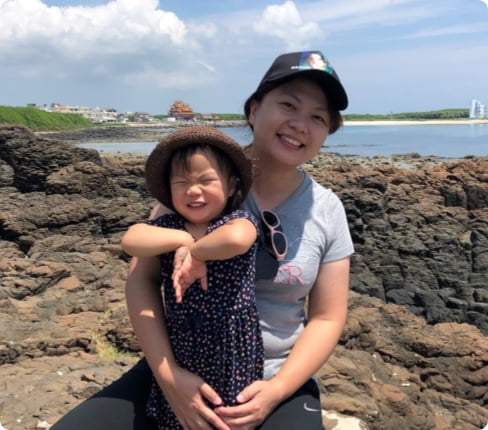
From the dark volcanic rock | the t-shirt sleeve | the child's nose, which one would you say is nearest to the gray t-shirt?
the t-shirt sleeve

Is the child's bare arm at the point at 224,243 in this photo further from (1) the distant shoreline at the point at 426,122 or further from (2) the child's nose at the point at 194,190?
(1) the distant shoreline at the point at 426,122

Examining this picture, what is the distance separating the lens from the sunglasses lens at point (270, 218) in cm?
236

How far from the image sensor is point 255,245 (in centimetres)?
216

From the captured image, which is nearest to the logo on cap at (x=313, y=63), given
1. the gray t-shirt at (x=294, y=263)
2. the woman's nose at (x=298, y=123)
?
the woman's nose at (x=298, y=123)

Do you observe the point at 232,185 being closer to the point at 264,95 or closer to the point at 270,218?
the point at 270,218

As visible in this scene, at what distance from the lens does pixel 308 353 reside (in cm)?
227

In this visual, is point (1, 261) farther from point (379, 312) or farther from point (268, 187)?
point (268, 187)

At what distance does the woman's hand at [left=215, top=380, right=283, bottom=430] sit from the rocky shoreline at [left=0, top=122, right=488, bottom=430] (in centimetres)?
162

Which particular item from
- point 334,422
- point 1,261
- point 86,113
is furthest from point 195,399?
point 86,113

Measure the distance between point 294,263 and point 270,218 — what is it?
0.23m

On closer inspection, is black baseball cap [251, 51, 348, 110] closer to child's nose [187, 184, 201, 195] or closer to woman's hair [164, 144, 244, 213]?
woman's hair [164, 144, 244, 213]

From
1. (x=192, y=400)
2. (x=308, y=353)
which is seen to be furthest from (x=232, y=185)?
(x=192, y=400)

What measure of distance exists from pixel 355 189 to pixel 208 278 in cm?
1235

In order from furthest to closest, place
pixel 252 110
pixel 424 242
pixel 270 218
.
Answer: pixel 424 242 → pixel 252 110 → pixel 270 218
